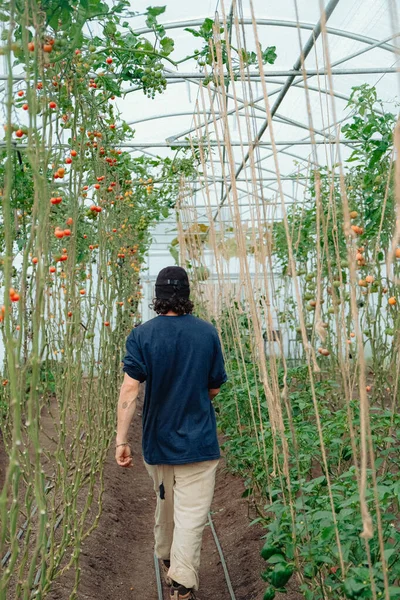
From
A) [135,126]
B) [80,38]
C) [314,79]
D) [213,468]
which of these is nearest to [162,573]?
[213,468]

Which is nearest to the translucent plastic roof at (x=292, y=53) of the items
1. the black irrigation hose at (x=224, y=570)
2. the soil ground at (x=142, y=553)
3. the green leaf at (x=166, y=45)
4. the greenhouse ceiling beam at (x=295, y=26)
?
the greenhouse ceiling beam at (x=295, y=26)

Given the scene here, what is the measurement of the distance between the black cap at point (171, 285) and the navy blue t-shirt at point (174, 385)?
0.29 feet

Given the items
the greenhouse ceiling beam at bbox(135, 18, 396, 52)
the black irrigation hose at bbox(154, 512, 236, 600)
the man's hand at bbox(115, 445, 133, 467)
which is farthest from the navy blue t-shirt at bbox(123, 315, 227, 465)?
the greenhouse ceiling beam at bbox(135, 18, 396, 52)

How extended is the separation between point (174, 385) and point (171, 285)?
0.37m

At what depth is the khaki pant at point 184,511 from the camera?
2.53m

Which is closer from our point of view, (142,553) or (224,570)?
(224,570)

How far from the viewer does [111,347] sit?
13.4 feet

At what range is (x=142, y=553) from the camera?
11.5 feet

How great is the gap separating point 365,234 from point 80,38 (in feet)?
7.40

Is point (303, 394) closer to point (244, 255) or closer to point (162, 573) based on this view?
point (162, 573)

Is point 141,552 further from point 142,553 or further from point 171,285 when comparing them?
point 171,285

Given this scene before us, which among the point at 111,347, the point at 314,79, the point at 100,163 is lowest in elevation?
the point at 111,347

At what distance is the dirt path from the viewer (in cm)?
282

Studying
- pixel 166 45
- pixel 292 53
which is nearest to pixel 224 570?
pixel 166 45
